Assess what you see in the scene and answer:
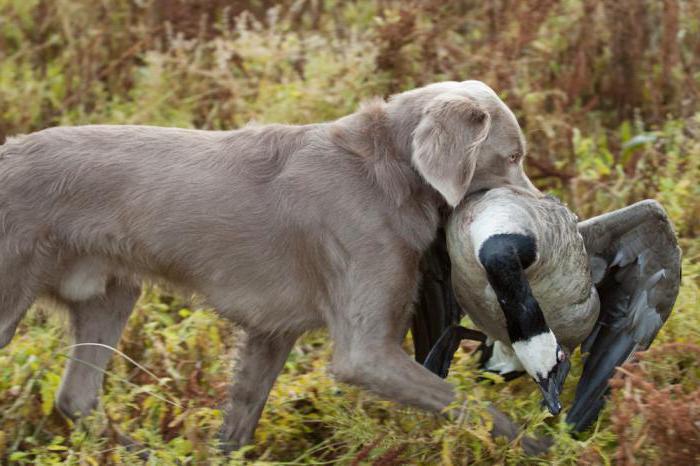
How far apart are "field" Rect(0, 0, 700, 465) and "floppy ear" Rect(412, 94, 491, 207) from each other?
2.21 ft

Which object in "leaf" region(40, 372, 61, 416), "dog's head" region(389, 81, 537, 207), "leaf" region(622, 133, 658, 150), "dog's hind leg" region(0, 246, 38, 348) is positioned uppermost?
"dog's head" region(389, 81, 537, 207)

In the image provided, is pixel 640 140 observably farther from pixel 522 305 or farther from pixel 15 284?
pixel 15 284

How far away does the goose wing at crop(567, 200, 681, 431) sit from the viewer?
4105 mm

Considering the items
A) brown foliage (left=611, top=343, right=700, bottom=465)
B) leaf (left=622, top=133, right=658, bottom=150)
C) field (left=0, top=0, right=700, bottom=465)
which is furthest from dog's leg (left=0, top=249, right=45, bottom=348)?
leaf (left=622, top=133, right=658, bottom=150)

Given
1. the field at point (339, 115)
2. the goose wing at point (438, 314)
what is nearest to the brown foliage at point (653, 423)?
the field at point (339, 115)

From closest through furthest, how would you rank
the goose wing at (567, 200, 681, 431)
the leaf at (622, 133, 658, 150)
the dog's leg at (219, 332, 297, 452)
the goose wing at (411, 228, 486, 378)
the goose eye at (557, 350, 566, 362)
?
1. the goose eye at (557, 350, 566, 362)
2. the goose wing at (567, 200, 681, 431)
3. the goose wing at (411, 228, 486, 378)
4. the dog's leg at (219, 332, 297, 452)
5. the leaf at (622, 133, 658, 150)

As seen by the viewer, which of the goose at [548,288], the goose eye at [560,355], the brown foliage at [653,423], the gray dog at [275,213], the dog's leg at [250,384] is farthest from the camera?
the dog's leg at [250,384]

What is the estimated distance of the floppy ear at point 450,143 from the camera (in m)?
3.88

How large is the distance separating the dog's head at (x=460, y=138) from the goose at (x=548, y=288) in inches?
4.2

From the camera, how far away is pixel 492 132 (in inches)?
163

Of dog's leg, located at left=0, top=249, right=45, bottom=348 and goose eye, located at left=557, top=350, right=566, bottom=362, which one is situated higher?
dog's leg, located at left=0, top=249, right=45, bottom=348

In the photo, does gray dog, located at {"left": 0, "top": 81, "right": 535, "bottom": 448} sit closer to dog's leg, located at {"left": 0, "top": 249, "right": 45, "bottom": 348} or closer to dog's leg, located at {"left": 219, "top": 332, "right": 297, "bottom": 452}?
dog's leg, located at {"left": 0, "top": 249, "right": 45, "bottom": 348}

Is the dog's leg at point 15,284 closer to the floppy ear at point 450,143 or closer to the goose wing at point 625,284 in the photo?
the floppy ear at point 450,143

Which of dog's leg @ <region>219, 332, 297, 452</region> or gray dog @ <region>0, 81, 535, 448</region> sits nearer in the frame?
gray dog @ <region>0, 81, 535, 448</region>
